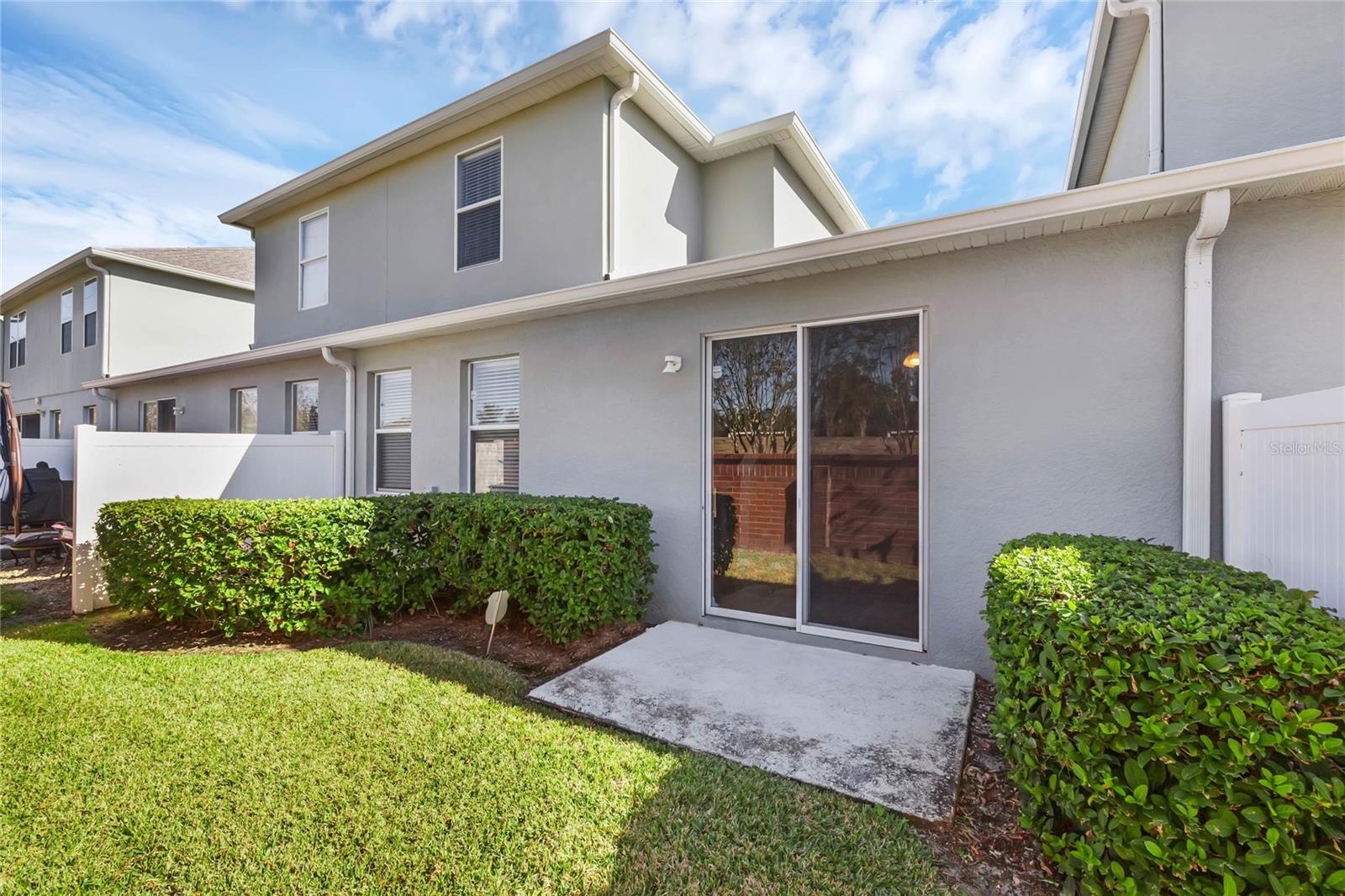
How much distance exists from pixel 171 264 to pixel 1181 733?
18944 mm

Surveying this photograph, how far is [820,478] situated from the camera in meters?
4.61

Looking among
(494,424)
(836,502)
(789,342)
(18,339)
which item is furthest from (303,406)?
(18,339)

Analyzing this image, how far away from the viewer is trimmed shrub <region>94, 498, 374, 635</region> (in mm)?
4855

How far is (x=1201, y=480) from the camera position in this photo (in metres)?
3.25

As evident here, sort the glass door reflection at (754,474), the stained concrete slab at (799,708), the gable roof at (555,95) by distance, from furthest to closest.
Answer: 1. the gable roof at (555,95)
2. the glass door reflection at (754,474)
3. the stained concrete slab at (799,708)

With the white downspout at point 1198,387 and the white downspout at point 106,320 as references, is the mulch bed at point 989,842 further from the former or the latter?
the white downspout at point 106,320

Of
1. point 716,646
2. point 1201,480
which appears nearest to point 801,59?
point 1201,480

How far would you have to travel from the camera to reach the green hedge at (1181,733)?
156 cm

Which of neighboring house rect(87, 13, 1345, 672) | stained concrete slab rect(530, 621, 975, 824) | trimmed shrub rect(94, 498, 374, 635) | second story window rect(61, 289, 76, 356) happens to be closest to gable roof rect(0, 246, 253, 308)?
second story window rect(61, 289, 76, 356)

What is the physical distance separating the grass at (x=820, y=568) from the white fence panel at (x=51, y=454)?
1034 centimetres

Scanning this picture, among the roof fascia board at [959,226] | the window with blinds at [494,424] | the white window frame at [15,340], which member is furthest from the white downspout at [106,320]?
the window with blinds at [494,424]

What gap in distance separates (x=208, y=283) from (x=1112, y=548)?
1909 centimetres

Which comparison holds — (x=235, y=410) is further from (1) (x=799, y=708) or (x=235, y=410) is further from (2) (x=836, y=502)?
(1) (x=799, y=708)

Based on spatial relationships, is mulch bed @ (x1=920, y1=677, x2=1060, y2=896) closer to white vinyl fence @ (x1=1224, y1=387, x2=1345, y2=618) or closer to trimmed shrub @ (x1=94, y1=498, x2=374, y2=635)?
white vinyl fence @ (x1=1224, y1=387, x2=1345, y2=618)
